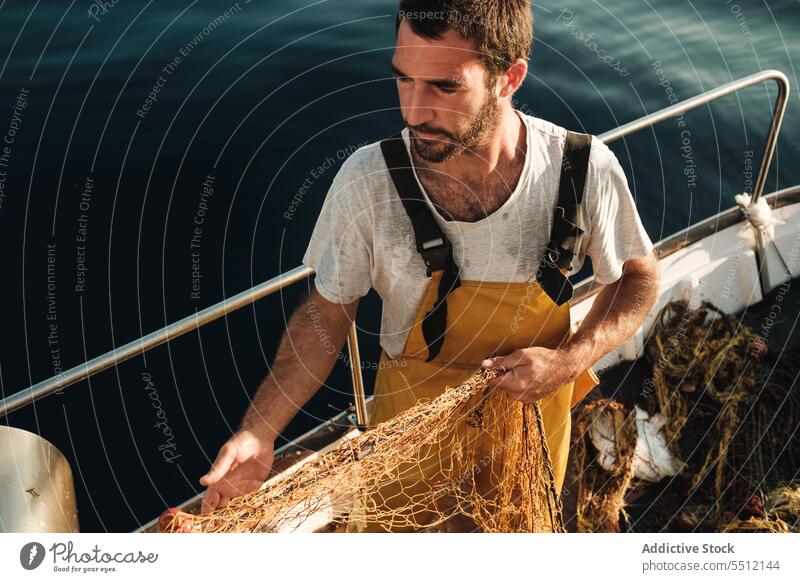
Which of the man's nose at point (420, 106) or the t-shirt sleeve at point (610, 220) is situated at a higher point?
the man's nose at point (420, 106)

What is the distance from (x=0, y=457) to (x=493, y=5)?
1.40m

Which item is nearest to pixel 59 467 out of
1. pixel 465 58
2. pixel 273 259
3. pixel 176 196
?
pixel 465 58

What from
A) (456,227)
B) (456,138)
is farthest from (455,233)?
(456,138)

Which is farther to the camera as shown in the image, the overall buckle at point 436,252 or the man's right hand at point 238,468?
the overall buckle at point 436,252

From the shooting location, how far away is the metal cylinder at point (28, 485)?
5.32ft

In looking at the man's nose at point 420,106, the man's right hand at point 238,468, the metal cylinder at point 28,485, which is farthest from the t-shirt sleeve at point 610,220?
Answer: the metal cylinder at point 28,485

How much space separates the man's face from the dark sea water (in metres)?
2.12

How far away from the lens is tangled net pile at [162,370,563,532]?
1.56 m

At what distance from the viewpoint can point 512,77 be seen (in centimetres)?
173

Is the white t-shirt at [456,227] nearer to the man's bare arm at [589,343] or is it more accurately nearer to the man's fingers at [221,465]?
the man's bare arm at [589,343]

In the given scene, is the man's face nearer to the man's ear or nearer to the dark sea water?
the man's ear

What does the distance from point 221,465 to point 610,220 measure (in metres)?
1.02

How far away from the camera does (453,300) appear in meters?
1.78
